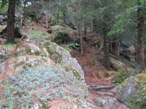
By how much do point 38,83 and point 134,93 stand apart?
3.75 metres

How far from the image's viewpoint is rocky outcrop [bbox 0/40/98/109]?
209 inches

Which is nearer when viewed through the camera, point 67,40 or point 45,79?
point 45,79

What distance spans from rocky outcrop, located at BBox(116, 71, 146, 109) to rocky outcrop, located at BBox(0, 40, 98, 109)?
221 cm

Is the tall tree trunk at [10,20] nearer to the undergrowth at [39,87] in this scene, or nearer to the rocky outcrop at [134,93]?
the undergrowth at [39,87]

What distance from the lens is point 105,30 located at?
14523mm

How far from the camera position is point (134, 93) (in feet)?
26.1

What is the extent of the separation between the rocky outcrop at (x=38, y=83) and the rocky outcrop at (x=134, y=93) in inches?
87.0

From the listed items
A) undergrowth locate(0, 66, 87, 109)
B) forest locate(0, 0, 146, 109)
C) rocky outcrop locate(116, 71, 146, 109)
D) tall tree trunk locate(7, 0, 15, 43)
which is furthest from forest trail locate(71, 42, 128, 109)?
tall tree trunk locate(7, 0, 15, 43)

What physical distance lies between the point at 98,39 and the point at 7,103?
1318cm

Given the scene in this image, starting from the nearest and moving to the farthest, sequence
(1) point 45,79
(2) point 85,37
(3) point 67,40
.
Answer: (1) point 45,79 < (3) point 67,40 < (2) point 85,37

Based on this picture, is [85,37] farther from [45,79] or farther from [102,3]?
[45,79]

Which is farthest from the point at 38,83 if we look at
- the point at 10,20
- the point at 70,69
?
the point at 10,20

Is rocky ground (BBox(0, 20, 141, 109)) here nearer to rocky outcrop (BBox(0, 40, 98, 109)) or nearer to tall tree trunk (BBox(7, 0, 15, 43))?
rocky outcrop (BBox(0, 40, 98, 109))

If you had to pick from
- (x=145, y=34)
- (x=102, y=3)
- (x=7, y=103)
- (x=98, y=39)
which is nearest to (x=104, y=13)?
(x=102, y=3)
